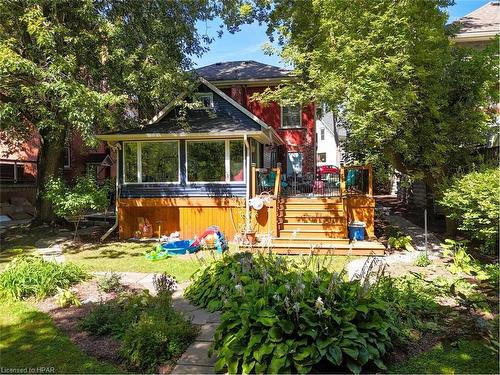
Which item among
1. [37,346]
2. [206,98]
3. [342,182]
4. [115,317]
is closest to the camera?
[37,346]

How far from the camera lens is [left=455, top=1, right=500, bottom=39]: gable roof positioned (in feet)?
42.8

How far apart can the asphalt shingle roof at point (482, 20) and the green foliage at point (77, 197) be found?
41.3ft

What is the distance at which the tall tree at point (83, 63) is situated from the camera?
9.75 metres

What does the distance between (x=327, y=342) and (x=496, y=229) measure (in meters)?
4.98

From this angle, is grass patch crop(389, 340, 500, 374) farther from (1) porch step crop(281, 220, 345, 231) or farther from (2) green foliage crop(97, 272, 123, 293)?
(1) porch step crop(281, 220, 345, 231)

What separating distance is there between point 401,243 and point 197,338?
6993 millimetres

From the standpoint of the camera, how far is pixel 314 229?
10953mm

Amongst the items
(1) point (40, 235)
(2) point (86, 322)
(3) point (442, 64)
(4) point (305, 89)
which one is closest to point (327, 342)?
(2) point (86, 322)

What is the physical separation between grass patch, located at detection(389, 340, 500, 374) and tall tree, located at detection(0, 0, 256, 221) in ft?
29.6

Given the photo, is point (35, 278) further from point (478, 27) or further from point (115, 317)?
point (478, 27)

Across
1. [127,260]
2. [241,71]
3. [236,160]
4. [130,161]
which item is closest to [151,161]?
[130,161]

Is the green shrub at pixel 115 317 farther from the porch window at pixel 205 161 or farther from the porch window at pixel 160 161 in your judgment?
the porch window at pixel 160 161

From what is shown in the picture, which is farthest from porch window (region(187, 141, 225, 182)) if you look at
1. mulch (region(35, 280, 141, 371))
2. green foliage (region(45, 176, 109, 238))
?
mulch (region(35, 280, 141, 371))

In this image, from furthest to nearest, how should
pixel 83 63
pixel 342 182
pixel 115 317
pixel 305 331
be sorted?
pixel 83 63, pixel 342 182, pixel 115 317, pixel 305 331
